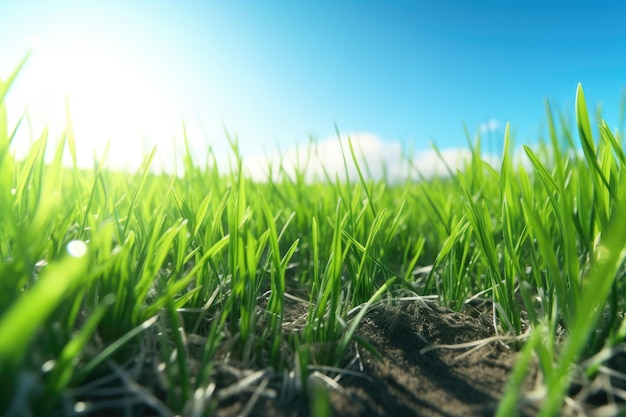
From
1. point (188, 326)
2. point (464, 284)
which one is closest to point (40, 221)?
point (188, 326)

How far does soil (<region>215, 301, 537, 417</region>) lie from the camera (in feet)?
2.24

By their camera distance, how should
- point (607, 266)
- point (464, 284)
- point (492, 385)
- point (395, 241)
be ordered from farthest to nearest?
point (395, 241)
point (464, 284)
point (492, 385)
point (607, 266)

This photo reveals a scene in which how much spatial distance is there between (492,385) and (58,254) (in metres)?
0.84

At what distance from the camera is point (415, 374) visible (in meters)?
0.81

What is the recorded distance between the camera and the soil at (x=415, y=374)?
2.24 feet

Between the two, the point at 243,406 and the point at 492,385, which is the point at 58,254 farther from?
the point at 492,385

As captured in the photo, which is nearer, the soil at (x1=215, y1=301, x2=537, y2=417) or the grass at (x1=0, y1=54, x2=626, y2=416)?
the grass at (x1=0, y1=54, x2=626, y2=416)

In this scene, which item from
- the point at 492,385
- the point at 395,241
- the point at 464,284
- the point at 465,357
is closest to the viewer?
the point at 492,385

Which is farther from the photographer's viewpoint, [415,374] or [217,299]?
[217,299]

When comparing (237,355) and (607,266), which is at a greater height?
(607,266)

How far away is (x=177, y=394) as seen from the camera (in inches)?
25.7

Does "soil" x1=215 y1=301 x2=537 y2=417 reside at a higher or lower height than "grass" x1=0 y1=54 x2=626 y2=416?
lower

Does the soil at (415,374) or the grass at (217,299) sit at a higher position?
the grass at (217,299)

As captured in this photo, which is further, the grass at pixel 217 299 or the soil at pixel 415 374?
the soil at pixel 415 374
